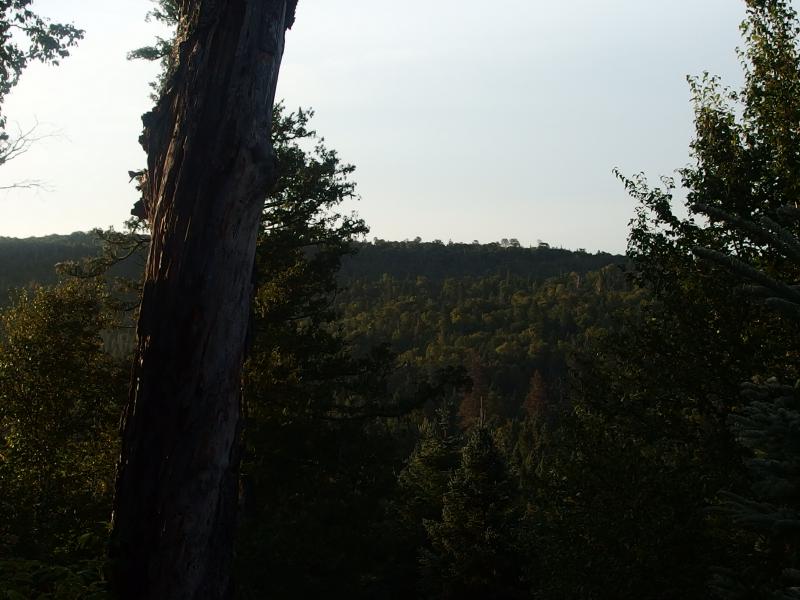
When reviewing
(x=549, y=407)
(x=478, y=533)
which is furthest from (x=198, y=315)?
(x=478, y=533)

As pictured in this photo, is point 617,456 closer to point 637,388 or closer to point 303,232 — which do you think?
point 637,388

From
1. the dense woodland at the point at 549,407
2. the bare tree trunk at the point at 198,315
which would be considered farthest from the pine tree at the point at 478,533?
the bare tree trunk at the point at 198,315

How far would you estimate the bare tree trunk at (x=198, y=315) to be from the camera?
178 inches

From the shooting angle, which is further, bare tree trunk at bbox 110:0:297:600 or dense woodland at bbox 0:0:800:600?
dense woodland at bbox 0:0:800:600

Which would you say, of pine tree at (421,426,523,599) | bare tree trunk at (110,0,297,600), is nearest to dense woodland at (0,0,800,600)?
bare tree trunk at (110,0,297,600)

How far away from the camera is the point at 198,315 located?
4.62 metres

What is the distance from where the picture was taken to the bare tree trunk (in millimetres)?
4520

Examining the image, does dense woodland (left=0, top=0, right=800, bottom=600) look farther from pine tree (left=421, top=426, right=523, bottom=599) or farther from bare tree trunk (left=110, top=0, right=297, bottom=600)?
pine tree (left=421, top=426, right=523, bottom=599)

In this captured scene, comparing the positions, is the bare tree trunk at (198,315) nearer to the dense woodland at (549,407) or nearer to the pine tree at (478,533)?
the dense woodland at (549,407)

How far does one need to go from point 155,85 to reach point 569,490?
37.3 feet

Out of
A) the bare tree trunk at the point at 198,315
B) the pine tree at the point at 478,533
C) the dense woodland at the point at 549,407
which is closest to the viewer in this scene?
the bare tree trunk at the point at 198,315

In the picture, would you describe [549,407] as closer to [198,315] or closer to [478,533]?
[198,315]

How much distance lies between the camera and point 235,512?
4762 mm

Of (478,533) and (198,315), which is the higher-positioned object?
(198,315)
